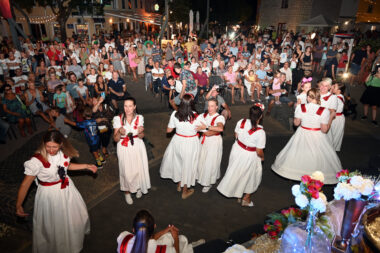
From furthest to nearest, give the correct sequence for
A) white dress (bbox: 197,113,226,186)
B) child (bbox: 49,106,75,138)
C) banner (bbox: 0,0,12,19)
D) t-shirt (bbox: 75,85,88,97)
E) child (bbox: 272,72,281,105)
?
banner (bbox: 0,0,12,19)
child (bbox: 272,72,281,105)
t-shirt (bbox: 75,85,88,97)
child (bbox: 49,106,75,138)
white dress (bbox: 197,113,226,186)

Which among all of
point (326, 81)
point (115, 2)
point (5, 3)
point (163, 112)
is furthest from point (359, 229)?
point (115, 2)

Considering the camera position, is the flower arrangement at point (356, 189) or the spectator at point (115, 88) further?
the spectator at point (115, 88)

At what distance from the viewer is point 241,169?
4.55 m

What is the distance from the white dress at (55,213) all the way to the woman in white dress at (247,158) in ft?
8.29

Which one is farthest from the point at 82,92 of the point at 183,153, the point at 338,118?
the point at 338,118

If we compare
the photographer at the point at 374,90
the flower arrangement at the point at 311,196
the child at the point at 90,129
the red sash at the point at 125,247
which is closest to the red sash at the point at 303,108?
the flower arrangement at the point at 311,196

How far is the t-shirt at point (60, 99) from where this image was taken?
7.93 m

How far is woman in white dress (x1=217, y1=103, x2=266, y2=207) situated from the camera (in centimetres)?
422

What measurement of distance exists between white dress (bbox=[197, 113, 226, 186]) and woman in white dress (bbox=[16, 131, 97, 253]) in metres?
2.12

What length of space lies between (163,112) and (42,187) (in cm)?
655

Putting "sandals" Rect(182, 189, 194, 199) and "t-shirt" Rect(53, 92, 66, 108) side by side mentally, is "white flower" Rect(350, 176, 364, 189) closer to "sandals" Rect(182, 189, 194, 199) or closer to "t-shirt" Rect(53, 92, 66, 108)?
"sandals" Rect(182, 189, 194, 199)

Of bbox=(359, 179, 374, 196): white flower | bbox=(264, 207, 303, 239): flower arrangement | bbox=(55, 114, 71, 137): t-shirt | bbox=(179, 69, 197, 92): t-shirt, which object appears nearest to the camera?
bbox=(359, 179, 374, 196): white flower

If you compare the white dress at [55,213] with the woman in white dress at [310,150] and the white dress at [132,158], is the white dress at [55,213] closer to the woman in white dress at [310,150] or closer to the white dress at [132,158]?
the white dress at [132,158]

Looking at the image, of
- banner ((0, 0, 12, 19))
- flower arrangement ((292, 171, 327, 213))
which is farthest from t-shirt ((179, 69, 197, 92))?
banner ((0, 0, 12, 19))
